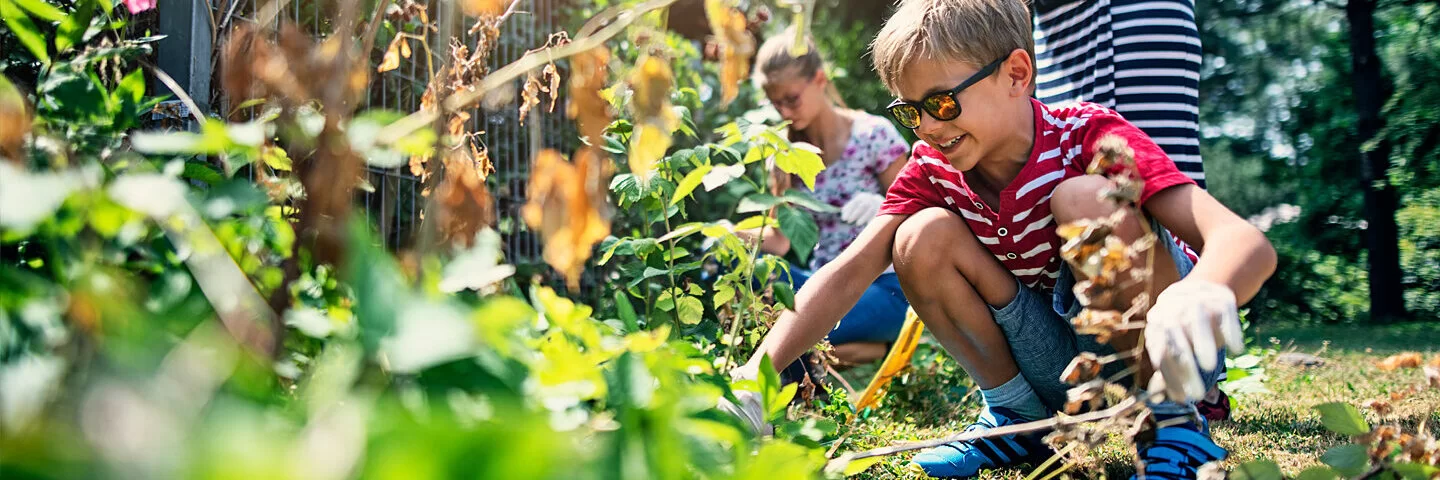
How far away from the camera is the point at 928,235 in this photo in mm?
1699

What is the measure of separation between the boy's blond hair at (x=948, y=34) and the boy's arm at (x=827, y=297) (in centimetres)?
28

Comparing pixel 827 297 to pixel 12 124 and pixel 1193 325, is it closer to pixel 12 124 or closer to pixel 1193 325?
pixel 1193 325

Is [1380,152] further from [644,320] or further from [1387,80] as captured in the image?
[644,320]

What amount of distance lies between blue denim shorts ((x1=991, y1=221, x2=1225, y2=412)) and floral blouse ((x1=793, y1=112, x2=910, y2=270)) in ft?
4.60

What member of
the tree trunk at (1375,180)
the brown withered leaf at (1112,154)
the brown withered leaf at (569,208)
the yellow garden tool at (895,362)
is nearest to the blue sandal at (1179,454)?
the brown withered leaf at (1112,154)

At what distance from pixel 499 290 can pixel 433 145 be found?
0.61 ft

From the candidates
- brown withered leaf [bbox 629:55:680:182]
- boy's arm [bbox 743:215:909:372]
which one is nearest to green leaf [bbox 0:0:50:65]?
brown withered leaf [bbox 629:55:680:182]

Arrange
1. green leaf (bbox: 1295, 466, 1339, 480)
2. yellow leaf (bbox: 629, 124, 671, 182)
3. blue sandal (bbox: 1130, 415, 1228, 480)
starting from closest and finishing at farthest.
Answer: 1. yellow leaf (bbox: 629, 124, 671, 182)
2. green leaf (bbox: 1295, 466, 1339, 480)
3. blue sandal (bbox: 1130, 415, 1228, 480)

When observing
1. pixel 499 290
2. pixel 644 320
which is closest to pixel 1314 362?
pixel 644 320

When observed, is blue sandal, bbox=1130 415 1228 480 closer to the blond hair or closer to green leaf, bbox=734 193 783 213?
green leaf, bbox=734 193 783 213

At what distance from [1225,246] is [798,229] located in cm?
63

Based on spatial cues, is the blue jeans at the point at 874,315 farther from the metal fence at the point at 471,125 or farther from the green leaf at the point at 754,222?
the green leaf at the point at 754,222

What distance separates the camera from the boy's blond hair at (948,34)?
1.72m

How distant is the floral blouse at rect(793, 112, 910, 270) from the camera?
3.25 meters
